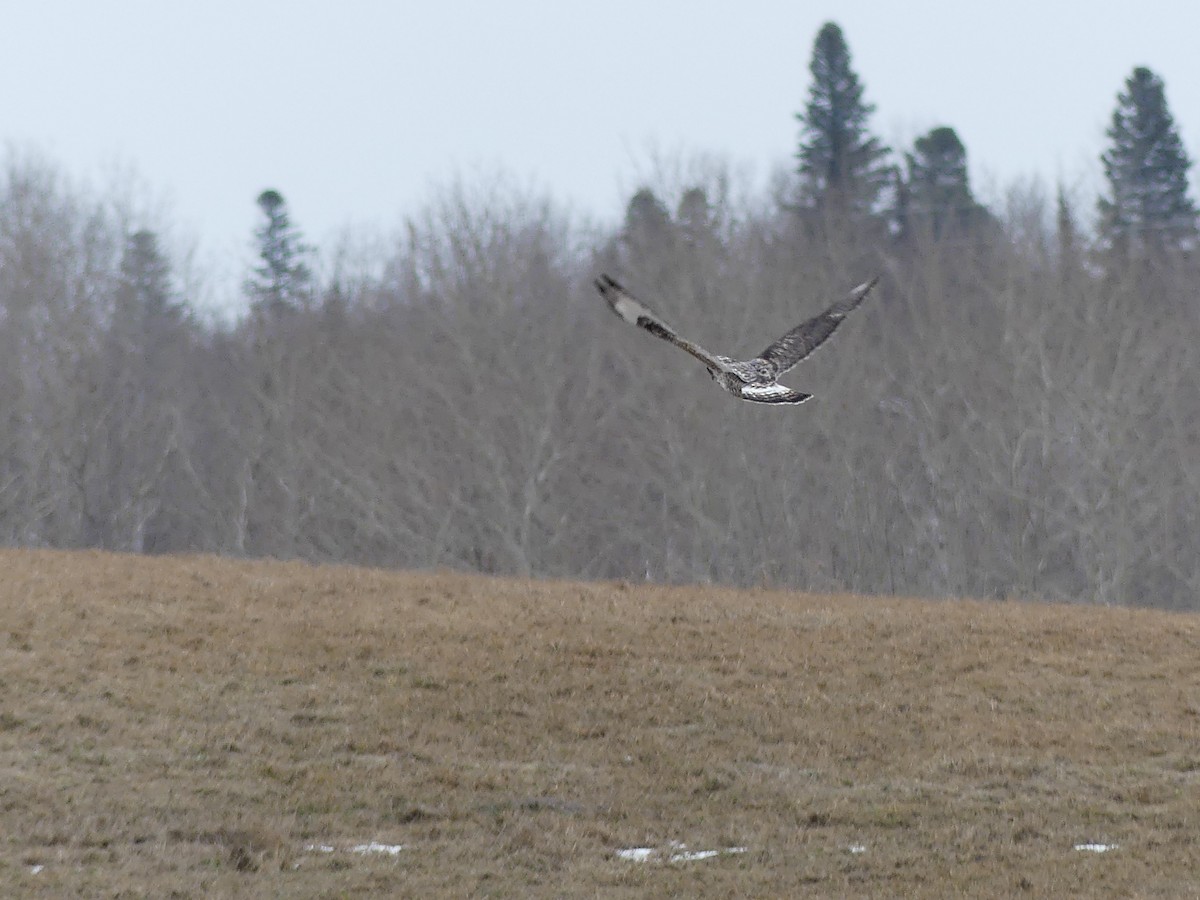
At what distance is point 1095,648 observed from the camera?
19.4m

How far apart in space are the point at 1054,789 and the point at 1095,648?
5.56m

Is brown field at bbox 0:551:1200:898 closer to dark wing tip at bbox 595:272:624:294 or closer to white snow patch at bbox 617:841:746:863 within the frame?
white snow patch at bbox 617:841:746:863

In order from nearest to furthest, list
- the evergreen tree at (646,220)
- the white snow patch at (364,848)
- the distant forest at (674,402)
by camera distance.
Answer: the white snow patch at (364,848) < the distant forest at (674,402) < the evergreen tree at (646,220)

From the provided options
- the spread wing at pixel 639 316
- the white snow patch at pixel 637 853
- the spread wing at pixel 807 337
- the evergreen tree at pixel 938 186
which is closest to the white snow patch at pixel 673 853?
the white snow patch at pixel 637 853

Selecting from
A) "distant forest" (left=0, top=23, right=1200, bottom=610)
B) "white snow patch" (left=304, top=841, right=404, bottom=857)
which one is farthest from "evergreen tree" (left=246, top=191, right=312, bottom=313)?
"white snow patch" (left=304, top=841, right=404, bottom=857)

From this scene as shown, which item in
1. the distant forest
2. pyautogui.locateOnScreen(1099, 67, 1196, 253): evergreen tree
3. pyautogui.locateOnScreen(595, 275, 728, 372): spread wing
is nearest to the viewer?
pyautogui.locateOnScreen(595, 275, 728, 372): spread wing

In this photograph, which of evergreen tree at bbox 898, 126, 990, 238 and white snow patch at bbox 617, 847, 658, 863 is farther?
evergreen tree at bbox 898, 126, 990, 238

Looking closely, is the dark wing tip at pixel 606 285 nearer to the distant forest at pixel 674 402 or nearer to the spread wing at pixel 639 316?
the spread wing at pixel 639 316

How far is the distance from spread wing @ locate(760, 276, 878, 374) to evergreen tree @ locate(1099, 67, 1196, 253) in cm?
4298

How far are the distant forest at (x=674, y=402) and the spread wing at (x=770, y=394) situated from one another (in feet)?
102

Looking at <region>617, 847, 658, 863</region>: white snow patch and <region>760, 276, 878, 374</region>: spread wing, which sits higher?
<region>760, 276, 878, 374</region>: spread wing

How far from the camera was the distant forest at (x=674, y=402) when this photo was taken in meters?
41.1

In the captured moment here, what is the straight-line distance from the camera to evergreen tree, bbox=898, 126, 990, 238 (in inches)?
2058

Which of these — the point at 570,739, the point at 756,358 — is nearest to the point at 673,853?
the point at 570,739
